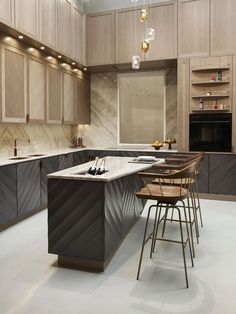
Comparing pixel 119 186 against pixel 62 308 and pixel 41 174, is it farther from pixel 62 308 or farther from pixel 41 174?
pixel 41 174

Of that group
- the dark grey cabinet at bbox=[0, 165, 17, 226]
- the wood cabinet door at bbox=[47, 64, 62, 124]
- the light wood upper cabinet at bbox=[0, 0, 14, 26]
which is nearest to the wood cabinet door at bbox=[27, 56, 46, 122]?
the wood cabinet door at bbox=[47, 64, 62, 124]

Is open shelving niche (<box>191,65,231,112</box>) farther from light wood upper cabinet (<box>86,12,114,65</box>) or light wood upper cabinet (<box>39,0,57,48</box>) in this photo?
light wood upper cabinet (<box>39,0,57,48</box>)

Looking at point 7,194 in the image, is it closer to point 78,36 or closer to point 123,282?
point 123,282

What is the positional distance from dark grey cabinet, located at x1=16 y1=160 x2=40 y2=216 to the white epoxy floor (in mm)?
650

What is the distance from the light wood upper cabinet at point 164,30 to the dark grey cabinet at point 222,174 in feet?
6.54

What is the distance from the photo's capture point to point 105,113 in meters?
6.79

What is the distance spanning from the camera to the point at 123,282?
8.29 feet

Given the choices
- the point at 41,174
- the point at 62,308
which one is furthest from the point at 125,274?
the point at 41,174

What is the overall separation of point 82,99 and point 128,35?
5.22 ft

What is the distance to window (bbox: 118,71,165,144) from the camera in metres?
6.41

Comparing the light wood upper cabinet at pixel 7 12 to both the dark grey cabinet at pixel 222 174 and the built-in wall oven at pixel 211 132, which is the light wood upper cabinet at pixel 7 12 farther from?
the dark grey cabinet at pixel 222 174

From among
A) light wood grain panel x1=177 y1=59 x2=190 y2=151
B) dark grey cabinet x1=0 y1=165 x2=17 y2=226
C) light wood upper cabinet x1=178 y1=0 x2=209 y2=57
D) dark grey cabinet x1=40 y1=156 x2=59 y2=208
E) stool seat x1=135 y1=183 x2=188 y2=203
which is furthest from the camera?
light wood grain panel x1=177 y1=59 x2=190 y2=151

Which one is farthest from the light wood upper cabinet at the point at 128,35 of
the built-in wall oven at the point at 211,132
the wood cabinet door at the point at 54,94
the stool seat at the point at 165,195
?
the stool seat at the point at 165,195

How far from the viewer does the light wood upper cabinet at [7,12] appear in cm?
368
